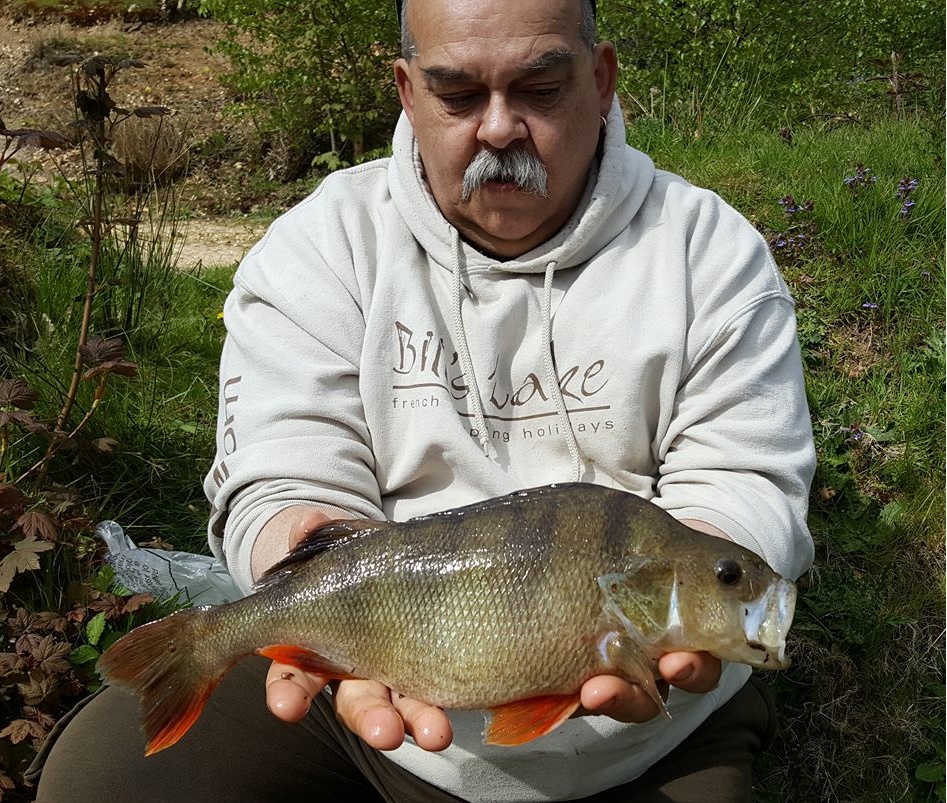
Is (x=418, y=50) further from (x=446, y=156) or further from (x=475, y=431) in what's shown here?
(x=475, y=431)

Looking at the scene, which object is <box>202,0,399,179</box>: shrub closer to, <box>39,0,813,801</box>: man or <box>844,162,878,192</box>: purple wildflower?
<box>844,162,878,192</box>: purple wildflower

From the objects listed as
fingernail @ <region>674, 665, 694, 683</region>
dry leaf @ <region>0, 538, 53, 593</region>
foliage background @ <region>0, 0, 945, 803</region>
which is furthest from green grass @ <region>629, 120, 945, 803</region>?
dry leaf @ <region>0, 538, 53, 593</region>

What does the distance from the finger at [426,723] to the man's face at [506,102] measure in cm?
115

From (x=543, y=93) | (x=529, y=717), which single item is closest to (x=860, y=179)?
(x=543, y=93)

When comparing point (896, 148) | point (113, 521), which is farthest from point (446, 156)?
point (896, 148)

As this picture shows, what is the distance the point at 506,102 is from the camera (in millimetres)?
2377

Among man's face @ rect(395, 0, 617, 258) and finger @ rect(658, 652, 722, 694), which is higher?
man's face @ rect(395, 0, 617, 258)

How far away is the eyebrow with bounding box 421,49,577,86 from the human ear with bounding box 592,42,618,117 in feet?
0.53

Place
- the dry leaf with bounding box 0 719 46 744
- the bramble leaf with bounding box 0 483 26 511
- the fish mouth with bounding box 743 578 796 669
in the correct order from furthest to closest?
the bramble leaf with bounding box 0 483 26 511 → the dry leaf with bounding box 0 719 46 744 → the fish mouth with bounding box 743 578 796 669

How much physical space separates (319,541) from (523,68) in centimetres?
113

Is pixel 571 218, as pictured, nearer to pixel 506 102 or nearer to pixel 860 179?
pixel 506 102

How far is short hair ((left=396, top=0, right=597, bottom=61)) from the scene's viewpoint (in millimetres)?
2389

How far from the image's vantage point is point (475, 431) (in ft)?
8.16

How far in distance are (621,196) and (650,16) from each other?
4988 millimetres
